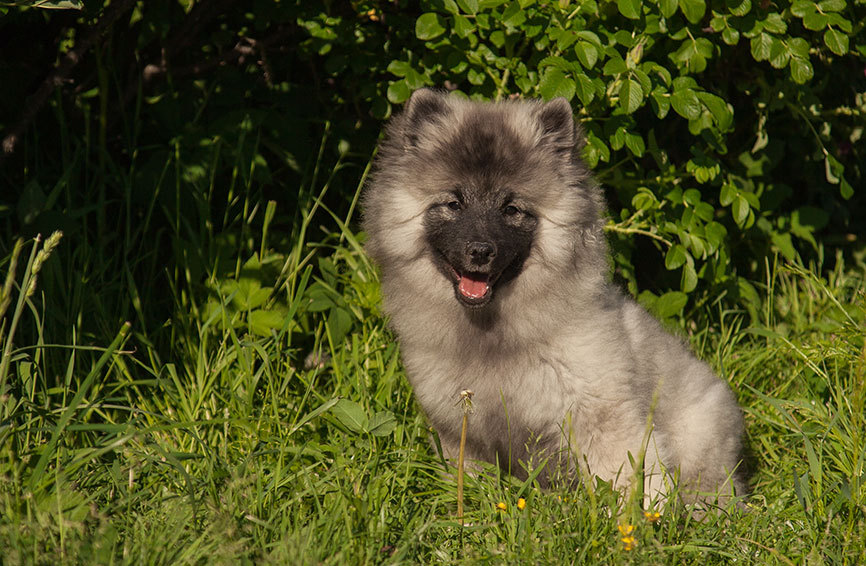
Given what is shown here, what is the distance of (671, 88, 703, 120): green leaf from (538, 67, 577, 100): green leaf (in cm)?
46

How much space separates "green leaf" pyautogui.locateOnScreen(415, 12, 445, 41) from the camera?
372 cm

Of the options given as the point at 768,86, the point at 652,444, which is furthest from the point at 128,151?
the point at 768,86

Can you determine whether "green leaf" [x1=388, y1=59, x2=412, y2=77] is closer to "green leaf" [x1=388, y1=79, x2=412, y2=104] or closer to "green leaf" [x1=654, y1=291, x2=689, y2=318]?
"green leaf" [x1=388, y1=79, x2=412, y2=104]

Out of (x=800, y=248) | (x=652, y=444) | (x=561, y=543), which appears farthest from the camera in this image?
(x=800, y=248)

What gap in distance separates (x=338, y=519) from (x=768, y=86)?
315 cm

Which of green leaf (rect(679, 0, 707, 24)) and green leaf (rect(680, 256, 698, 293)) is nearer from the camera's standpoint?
green leaf (rect(679, 0, 707, 24))

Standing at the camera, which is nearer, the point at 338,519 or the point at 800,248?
the point at 338,519

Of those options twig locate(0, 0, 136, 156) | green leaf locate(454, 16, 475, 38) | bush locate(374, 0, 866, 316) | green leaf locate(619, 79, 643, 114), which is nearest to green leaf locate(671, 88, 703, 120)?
bush locate(374, 0, 866, 316)

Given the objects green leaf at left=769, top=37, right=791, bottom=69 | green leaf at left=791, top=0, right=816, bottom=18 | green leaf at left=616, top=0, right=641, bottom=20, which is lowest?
green leaf at left=769, top=37, right=791, bottom=69

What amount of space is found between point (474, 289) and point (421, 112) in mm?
737

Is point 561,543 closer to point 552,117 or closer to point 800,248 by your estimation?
point 552,117

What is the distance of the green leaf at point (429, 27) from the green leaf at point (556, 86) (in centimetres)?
51

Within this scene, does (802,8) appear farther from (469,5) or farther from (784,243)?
(784,243)

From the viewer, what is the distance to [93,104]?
15.4 feet
